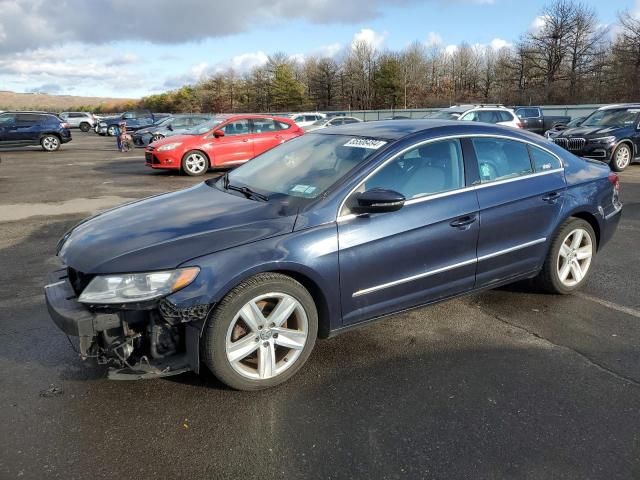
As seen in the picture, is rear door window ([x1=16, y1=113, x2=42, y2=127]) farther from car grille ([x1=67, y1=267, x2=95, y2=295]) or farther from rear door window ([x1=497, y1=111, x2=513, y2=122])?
car grille ([x1=67, y1=267, x2=95, y2=295])

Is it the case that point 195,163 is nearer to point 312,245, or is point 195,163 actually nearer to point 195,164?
point 195,164

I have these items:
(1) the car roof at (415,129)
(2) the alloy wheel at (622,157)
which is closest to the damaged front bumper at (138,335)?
(1) the car roof at (415,129)

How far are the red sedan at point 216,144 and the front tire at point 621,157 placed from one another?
8.05 meters

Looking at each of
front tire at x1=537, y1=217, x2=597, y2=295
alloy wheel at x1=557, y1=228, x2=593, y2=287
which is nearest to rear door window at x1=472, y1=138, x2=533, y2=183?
front tire at x1=537, y1=217, x2=597, y2=295

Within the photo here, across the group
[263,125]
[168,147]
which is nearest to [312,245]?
[168,147]

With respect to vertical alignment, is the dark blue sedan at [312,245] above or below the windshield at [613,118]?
below

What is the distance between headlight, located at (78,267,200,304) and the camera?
2.83 metres

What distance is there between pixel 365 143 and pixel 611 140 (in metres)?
11.7

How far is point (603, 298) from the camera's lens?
15.3 ft

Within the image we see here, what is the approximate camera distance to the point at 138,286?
2.85 m

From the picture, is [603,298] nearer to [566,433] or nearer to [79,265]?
[566,433]

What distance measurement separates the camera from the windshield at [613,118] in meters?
13.7

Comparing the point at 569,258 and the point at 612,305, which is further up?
the point at 569,258

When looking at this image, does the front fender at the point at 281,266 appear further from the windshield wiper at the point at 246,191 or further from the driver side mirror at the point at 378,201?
the windshield wiper at the point at 246,191
